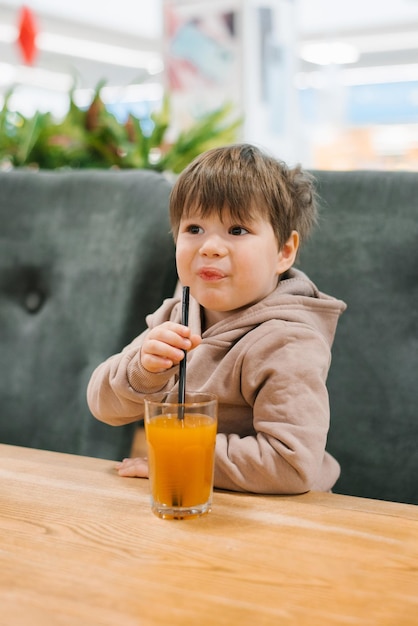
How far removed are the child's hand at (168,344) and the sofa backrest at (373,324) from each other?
1.55ft

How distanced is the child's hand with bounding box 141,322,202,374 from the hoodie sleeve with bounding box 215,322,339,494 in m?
0.12

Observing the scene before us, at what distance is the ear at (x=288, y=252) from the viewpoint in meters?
1.17

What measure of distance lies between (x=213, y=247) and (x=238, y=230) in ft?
0.19

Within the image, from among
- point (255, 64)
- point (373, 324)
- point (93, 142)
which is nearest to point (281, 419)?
point (373, 324)

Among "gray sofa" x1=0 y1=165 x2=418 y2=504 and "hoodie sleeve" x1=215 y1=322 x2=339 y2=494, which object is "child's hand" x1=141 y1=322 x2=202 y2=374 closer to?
"hoodie sleeve" x1=215 y1=322 x2=339 y2=494

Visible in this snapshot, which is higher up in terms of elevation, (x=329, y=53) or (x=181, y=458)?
(x=329, y=53)

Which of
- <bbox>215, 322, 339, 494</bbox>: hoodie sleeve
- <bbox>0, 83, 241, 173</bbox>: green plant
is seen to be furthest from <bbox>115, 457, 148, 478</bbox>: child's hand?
<bbox>0, 83, 241, 173</bbox>: green plant

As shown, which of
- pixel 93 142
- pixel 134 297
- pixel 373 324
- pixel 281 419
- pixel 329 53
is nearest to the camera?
pixel 281 419

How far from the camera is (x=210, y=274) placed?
1.07 metres

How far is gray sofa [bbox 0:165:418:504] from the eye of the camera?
1.34 meters

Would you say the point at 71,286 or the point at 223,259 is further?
the point at 71,286

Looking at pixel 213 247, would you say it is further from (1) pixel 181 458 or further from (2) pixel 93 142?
(2) pixel 93 142

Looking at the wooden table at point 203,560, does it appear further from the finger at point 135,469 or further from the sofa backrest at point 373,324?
the sofa backrest at point 373,324

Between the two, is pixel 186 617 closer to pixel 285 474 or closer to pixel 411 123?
pixel 285 474
